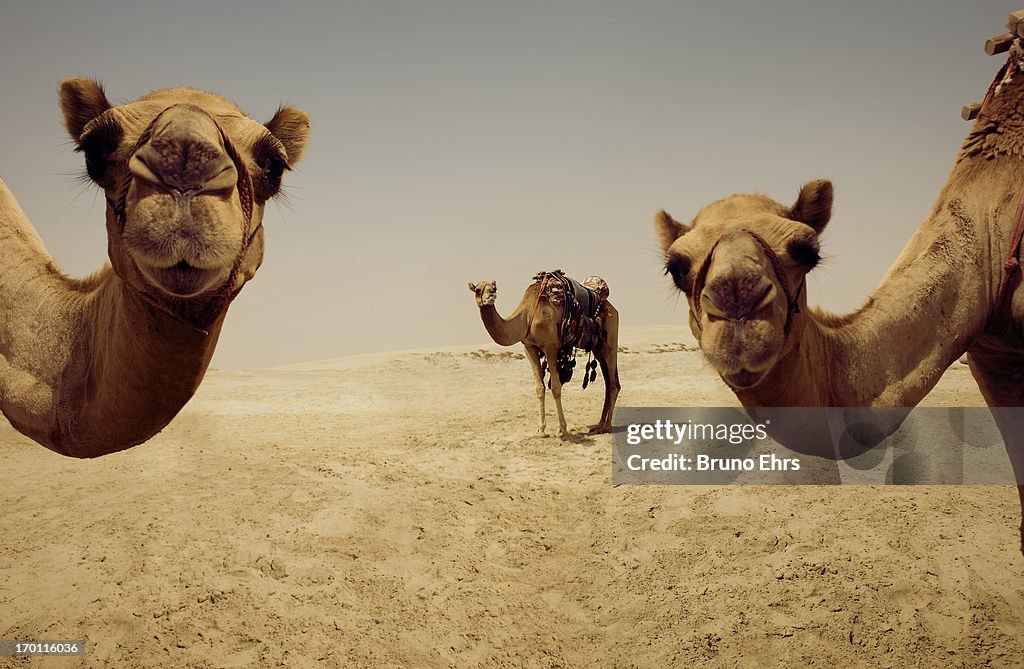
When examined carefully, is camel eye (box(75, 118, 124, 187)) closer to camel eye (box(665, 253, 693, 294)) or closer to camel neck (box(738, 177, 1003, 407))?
camel eye (box(665, 253, 693, 294))

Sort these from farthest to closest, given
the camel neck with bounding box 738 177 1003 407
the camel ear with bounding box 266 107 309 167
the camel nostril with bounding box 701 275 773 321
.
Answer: the camel neck with bounding box 738 177 1003 407
the camel ear with bounding box 266 107 309 167
the camel nostril with bounding box 701 275 773 321

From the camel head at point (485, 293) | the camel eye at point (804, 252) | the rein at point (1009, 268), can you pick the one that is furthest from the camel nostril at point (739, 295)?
the camel head at point (485, 293)

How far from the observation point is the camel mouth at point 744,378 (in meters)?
2.05

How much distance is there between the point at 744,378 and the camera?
2.07 meters

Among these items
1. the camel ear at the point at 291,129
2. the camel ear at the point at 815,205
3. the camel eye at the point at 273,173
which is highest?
the camel ear at the point at 291,129

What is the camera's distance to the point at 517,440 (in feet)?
27.8

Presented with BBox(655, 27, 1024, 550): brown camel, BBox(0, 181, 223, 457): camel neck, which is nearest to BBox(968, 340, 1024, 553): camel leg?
BBox(655, 27, 1024, 550): brown camel

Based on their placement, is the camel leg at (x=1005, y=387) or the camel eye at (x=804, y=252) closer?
the camel eye at (x=804, y=252)

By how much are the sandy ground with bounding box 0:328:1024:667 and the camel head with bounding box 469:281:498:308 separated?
2.66 metres

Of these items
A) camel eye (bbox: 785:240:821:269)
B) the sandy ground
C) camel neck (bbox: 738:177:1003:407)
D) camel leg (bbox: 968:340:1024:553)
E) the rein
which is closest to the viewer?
camel eye (bbox: 785:240:821:269)

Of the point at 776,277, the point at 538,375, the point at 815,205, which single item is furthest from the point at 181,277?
the point at 538,375

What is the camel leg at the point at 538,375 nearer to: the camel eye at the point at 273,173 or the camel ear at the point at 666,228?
the camel ear at the point at 666,228

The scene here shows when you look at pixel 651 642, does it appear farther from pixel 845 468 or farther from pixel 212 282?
pixel 212 282

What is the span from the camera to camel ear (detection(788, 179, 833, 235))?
2.43 m
